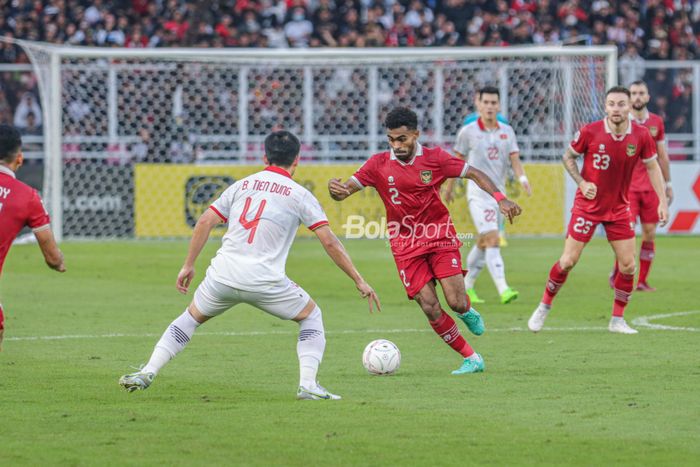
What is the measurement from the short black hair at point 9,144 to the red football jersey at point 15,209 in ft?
0.25

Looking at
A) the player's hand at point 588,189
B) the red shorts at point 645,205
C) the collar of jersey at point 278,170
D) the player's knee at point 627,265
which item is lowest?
the red shorts at point 645,205

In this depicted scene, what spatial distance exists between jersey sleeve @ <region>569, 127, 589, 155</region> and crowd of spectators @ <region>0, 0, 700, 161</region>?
1528cm

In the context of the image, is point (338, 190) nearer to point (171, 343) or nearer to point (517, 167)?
point (171, 343)

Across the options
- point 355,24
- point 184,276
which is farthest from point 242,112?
point 184,276

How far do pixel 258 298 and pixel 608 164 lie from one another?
181 inches

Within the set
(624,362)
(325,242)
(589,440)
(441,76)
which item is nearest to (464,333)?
(624,362)

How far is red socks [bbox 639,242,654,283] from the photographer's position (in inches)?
618

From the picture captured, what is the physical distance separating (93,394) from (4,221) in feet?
4.96

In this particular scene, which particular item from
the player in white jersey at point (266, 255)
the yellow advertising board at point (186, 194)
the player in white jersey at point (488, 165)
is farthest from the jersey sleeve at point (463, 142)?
the yellow advertising board at point (186, 194)

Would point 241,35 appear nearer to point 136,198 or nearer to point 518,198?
point 136,198

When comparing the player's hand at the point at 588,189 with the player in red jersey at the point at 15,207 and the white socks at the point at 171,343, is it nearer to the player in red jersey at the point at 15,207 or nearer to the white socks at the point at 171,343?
the white socks at the point at 171,343

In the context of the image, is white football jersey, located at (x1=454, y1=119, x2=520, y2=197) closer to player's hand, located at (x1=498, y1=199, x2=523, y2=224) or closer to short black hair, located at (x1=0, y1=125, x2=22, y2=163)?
player's hand, located at (x1=498, y1=199, x2=523, y2=224)

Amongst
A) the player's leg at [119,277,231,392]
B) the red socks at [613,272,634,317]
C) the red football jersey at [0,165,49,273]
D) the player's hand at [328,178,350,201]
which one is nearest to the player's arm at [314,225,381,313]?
the player's leg at [119,277,231,392]

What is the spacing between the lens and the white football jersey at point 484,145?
48.2 ft
